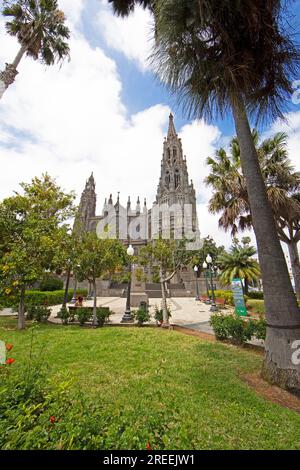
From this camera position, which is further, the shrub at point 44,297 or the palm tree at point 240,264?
the palm tree at point 240,264

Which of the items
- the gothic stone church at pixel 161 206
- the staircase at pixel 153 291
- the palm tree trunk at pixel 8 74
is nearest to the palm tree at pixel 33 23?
the palm tree trunk at pixel 8 74

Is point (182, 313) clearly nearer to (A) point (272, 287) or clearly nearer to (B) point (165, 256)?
(B) point (165, 256)

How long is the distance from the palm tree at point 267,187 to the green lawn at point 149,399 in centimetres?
738

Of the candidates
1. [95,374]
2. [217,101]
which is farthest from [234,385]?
[217,101]

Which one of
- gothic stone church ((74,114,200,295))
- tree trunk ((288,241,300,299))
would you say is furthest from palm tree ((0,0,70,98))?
gothic stone church ((74,114,200,295))

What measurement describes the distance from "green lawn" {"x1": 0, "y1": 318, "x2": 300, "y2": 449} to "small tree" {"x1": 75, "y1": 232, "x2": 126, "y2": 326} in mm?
2826

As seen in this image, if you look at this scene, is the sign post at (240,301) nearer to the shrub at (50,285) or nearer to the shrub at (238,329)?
the shrub at (238,329)

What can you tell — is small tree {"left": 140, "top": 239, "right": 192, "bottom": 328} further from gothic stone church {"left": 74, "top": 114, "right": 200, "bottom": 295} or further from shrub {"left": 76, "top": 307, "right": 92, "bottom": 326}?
gothic stone church {"left": 74, "top": 114, "right": 200, "bottom": 295}

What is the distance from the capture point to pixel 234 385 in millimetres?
4156

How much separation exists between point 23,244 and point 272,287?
9.96 m

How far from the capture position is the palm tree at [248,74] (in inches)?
155

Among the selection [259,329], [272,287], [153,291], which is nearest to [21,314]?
[259,329]

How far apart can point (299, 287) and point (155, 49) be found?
531 inches
